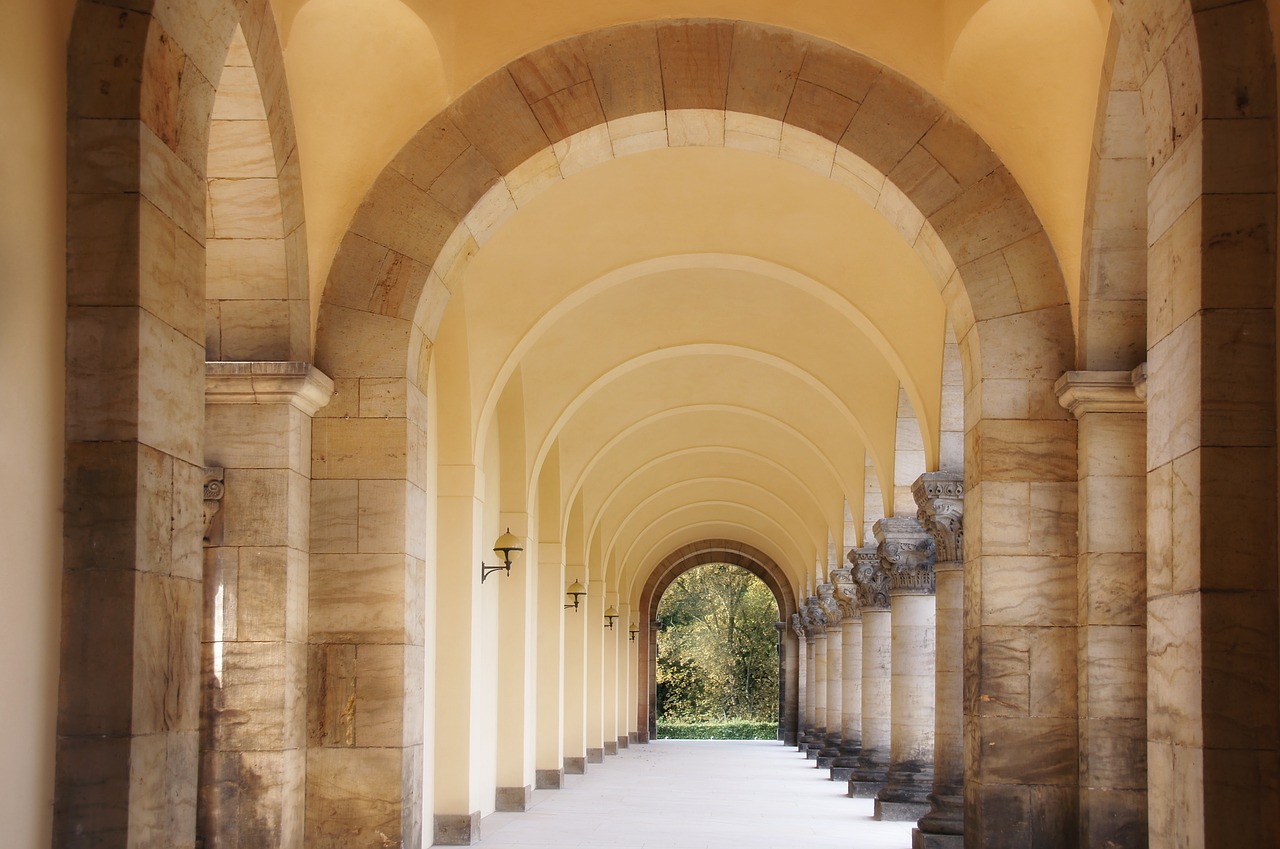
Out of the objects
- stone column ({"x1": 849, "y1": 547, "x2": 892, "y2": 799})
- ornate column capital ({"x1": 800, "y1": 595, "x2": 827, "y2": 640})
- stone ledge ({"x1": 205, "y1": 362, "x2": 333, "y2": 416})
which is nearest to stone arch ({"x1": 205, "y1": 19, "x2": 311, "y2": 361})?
stone ledge ({"x1": 205, "y1": 362, "x2": 333, "y2": 416})

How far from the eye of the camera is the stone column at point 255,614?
8648mm

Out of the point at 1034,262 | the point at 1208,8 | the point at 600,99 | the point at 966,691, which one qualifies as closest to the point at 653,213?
A: the point at 600,99

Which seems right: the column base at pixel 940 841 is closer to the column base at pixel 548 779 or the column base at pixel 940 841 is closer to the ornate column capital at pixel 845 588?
the column base at pixel 548 779

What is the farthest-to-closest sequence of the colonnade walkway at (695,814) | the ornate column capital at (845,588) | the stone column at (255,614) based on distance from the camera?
1. the ornate column capital at (845,588)
2. the colonnade walkway at (695,814)
3. the stone column at (255,614)

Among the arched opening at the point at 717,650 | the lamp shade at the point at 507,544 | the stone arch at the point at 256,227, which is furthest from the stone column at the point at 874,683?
the arched opening at the point at 717,650

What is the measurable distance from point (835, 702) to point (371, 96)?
23.0m

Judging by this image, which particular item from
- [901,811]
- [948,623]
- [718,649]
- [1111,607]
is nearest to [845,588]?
[901,811]

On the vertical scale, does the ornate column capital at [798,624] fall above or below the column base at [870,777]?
above

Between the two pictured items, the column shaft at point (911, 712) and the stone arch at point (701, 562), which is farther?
the stone arch at point (701, 562)

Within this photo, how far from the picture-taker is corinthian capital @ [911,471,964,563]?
12.6 metres

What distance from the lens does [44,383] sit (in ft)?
16.7

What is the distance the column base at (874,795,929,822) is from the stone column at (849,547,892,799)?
13.1 feet

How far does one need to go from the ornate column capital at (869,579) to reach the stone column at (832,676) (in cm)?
644

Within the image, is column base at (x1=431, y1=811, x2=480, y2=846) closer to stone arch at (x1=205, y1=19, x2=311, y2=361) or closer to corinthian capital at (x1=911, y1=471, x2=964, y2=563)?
corinthian capital at (x1=911, y1=471, x2=964, y2=563)
